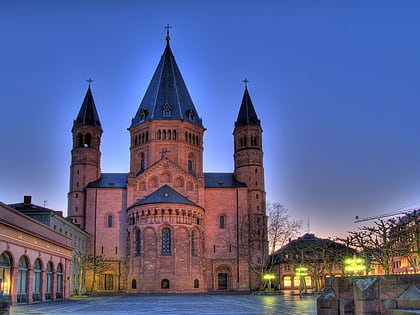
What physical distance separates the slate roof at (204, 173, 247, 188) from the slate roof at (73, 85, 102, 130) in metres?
20.6

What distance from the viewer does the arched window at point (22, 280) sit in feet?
129

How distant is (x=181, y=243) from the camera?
71562 millimetres

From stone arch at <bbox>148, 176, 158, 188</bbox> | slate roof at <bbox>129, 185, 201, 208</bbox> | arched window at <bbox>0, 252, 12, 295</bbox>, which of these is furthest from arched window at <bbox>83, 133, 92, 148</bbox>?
arched window at <bbox>0, 252, 12, 295</bbox>

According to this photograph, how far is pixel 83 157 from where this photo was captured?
82938mm

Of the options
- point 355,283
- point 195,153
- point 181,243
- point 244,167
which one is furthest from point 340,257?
point 355,283

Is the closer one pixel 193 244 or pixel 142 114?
pixel 193 244

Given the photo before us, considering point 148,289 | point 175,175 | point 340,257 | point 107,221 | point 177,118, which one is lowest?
point 148,289

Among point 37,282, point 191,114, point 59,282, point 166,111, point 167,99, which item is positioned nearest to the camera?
point 37,282

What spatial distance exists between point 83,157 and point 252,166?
27521mm

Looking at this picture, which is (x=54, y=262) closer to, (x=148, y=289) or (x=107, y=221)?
(x=148, y=289)

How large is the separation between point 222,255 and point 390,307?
64461 millimetres

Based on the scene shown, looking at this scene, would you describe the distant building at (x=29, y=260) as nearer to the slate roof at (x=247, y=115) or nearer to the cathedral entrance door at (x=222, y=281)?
the cathedral entrance door at (x=222, y=281)

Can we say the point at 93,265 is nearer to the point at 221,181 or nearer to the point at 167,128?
the point at 221,181

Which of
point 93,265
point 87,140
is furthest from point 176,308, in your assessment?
point 87,140
